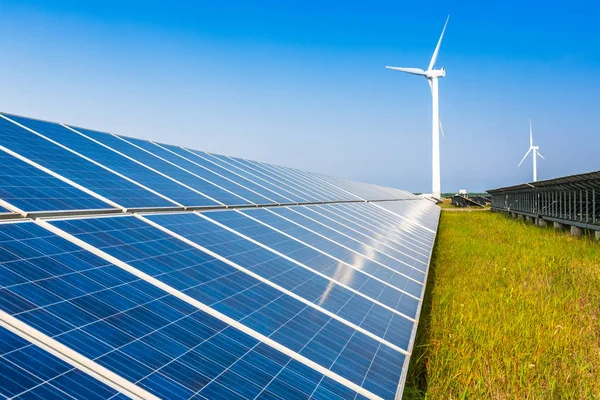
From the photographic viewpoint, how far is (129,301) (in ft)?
14.2

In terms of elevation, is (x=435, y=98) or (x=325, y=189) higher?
(x=435, y=98)

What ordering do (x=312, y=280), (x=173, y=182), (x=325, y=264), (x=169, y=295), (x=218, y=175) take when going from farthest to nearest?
(x=218, y=175), (x=173, y=182), (x=325, y=264), (x=312, y=280), (x=169, y=295)

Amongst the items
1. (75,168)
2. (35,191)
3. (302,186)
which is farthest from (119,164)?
(302,186)

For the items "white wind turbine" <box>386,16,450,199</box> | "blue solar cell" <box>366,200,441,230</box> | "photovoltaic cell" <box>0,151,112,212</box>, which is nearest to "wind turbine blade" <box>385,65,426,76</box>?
"white wind turbine" <box>386,16,450,199</box>

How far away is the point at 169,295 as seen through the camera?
15.8 feet

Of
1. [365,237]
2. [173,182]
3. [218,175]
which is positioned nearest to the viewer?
[173,182]

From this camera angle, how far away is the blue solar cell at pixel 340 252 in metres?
9.30

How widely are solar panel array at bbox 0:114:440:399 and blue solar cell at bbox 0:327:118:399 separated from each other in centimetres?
1

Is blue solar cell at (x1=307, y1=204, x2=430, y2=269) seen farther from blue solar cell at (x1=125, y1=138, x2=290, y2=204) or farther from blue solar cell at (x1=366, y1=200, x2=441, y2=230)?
blue solar cell at (x1=366, y1=200, x2=441, y2=230)

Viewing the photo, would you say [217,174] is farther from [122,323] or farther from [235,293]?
[122,323]

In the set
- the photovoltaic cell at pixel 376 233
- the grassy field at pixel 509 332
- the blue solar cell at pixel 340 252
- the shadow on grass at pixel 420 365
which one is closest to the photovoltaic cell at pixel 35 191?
the blue solar cell at pixel 340 252

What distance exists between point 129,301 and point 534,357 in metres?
6.62

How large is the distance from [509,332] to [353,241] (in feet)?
12.7

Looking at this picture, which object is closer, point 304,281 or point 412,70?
point 304,281
